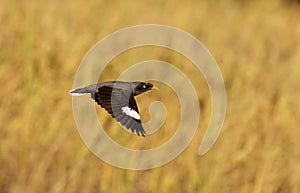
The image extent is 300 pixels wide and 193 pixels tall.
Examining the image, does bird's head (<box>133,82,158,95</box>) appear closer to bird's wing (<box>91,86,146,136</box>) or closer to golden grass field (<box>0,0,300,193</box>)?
bird's wing (<box>91,86,146,136</box>)

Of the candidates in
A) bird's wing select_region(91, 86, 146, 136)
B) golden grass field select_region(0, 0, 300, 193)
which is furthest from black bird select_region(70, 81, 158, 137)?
golden grass field select_region(0, 0, 300, 193)

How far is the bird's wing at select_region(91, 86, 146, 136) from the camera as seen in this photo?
4.49 feet

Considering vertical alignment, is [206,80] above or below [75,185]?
above

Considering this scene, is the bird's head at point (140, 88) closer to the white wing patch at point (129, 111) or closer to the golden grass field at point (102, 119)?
the white wing patch at point (129, 111)

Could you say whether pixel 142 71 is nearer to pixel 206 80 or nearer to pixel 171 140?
pixel 171 140

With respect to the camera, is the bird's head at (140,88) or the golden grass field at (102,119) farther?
the golden grass field at (102,119)

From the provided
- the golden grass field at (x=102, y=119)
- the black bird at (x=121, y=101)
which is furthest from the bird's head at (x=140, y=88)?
the golden grass field at (x=102, y=119)

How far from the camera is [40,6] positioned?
3.66 meters

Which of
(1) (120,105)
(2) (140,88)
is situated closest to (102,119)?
(2) (140,88)

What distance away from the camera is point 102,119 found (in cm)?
224

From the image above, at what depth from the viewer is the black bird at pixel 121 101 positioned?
4.50ft

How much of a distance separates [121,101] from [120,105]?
1cm

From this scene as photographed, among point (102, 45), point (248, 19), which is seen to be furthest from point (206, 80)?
point (248, 19)

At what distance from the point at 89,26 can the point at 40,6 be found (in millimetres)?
286
